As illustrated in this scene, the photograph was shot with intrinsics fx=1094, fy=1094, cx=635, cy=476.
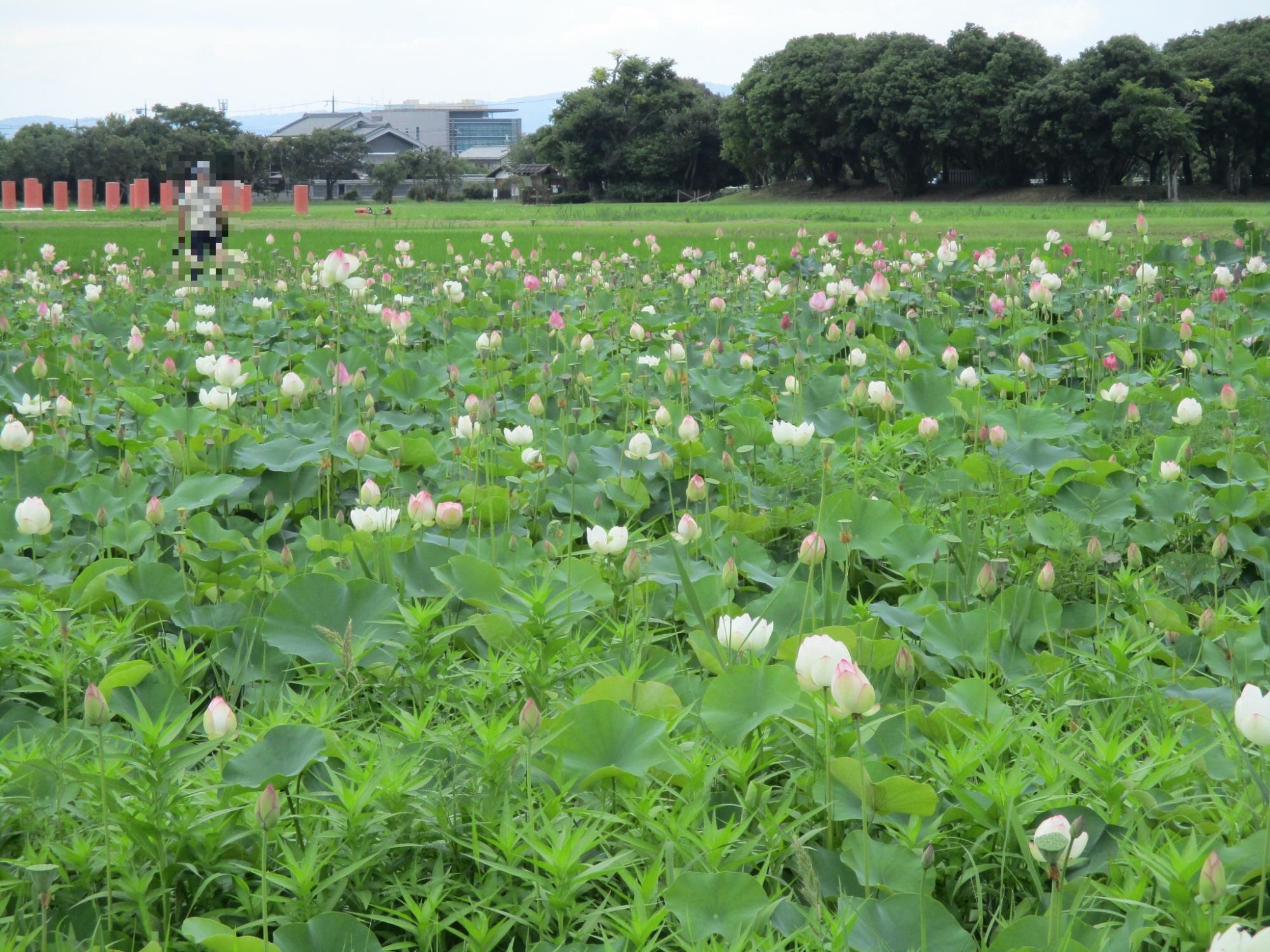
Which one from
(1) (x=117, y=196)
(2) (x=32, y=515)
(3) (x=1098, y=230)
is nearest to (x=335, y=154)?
(1) (x=117, y=196)

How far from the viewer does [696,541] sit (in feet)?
7.00

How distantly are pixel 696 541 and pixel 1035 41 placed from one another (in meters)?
36.7

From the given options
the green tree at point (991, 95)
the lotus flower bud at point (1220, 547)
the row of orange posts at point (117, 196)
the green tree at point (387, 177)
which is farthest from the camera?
the green tree at point (387, 177)

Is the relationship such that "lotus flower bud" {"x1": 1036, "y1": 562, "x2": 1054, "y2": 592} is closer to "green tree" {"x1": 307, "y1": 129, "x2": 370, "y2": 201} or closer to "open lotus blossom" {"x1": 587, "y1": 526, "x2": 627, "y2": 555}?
"open lotus blossom" {"x1": 587, "y1": 526, "x2": 627, "y2": 555}

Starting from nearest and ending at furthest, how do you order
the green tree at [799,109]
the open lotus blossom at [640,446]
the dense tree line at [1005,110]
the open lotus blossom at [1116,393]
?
the open lotus blossom at [640,446]
the open lotus blossom at [1116,393]
the dense tree line at [1005,110]
the green tree at [799,109]

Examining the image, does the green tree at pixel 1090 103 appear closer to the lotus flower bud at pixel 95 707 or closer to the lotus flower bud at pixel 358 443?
the lotus flower bud at pixel 358 443

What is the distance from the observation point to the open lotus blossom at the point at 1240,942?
792 mm

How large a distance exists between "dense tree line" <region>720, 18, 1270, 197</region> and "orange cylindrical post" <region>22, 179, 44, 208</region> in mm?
21779

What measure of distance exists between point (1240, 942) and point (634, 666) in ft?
2.91

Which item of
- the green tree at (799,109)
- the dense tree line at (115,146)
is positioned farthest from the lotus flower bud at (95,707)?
the green tree at (799,109)

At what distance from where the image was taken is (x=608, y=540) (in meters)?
1.82

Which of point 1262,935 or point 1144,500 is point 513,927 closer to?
point 1262,935

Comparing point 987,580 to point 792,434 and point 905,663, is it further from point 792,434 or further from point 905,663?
point 792,434

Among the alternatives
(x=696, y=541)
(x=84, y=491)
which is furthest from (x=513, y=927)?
(x=84, y=491)
